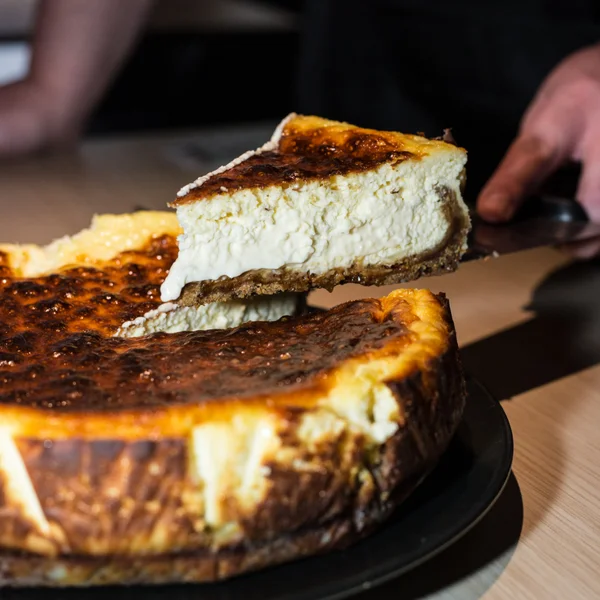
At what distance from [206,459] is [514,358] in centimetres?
88

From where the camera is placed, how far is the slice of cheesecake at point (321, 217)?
1146 millimetres

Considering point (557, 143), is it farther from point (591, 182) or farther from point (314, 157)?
point (314, 157)

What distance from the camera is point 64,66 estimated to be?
2.79m

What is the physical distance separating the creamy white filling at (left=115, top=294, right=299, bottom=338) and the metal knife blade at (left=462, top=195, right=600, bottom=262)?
34cm

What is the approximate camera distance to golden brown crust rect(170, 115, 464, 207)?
1.14 metres

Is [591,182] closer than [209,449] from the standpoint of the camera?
No

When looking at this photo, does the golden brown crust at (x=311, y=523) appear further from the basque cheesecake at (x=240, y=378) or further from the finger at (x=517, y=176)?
the finger at (x=517, y=176)

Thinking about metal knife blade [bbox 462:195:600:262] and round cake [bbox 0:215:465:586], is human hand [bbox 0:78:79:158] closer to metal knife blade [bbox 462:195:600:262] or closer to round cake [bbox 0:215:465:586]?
metal knife blade [bbox 462:195:600:262]

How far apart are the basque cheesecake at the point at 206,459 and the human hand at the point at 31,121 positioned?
1947mm

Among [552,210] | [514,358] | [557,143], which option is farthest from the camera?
[557,143]

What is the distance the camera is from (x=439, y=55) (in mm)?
3125

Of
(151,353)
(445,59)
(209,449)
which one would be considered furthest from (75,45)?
(209,449)

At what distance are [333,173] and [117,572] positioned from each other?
63 centimetres

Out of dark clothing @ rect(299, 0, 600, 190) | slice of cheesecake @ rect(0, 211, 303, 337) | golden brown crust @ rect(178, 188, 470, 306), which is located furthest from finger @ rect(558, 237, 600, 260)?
dark clothing @ rect(299, 0, 600, 190)
